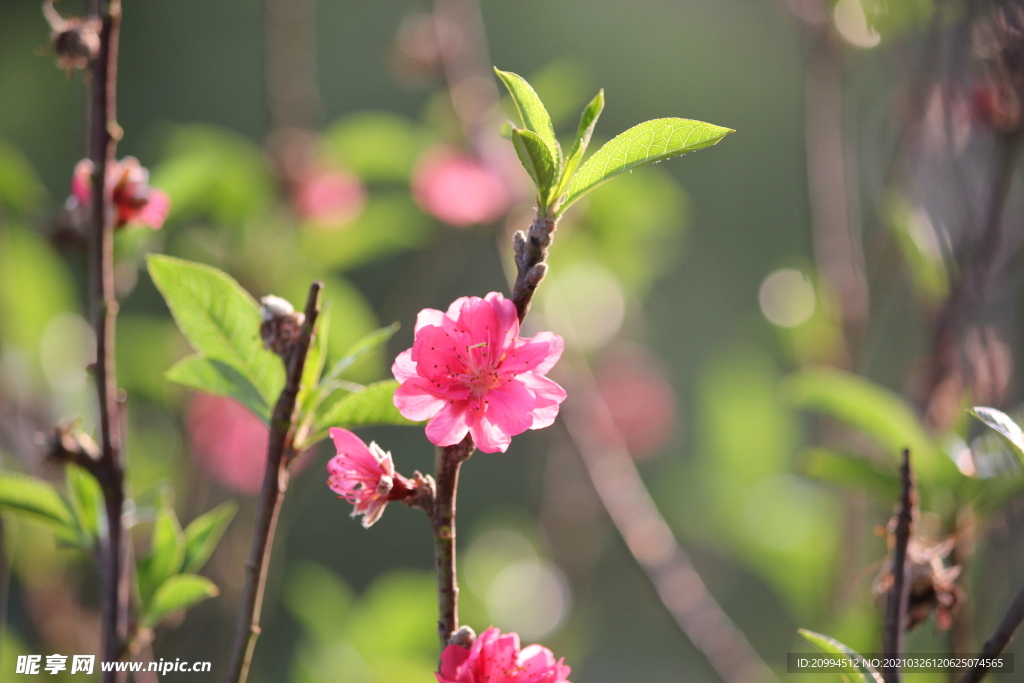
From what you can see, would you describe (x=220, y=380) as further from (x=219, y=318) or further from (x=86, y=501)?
(x=86, y=501)

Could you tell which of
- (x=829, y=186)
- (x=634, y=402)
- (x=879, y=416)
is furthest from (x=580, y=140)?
(x=634, y=402)

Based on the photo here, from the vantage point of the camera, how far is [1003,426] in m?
0.52

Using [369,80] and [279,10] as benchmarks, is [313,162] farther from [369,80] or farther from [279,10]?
[369,80]

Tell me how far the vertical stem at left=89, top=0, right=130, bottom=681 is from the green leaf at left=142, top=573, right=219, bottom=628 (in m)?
0.03

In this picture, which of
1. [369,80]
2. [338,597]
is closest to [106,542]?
[338,597]

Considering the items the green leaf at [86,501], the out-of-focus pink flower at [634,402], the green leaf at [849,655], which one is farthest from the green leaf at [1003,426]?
the out-of-focus pink flower at [634,402]

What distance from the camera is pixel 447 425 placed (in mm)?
507

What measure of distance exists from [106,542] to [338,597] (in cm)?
89

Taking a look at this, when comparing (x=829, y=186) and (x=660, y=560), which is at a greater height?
(x=829, y=186)

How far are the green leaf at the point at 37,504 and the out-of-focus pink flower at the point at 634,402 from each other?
135 centimetres

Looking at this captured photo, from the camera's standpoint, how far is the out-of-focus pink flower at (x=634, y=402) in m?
1.94

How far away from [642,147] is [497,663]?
0.33 m

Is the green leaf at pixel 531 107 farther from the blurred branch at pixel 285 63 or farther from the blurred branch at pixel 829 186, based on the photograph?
the blurred branch at pixel 285 63

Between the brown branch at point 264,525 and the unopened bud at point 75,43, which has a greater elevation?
the unopened bud at point 75,43
